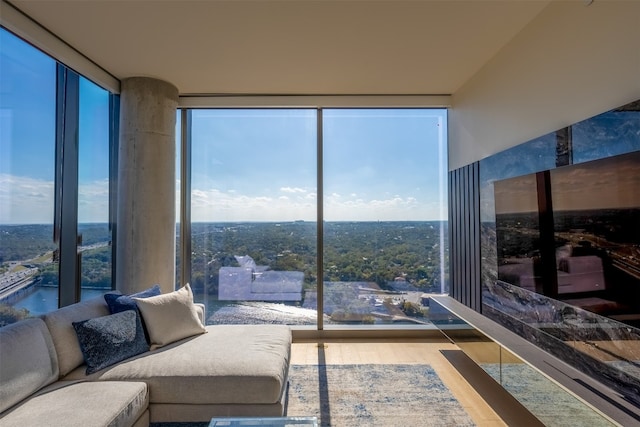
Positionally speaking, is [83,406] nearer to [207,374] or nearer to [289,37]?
[207,374]

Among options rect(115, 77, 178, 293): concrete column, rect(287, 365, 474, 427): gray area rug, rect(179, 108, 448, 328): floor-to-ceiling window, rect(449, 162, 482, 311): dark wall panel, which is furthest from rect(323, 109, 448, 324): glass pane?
rect(115, 77, 178, 293): concrete column

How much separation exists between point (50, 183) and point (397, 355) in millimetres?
3445

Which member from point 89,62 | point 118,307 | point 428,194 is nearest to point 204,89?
point 89,62

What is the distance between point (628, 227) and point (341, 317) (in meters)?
2.88

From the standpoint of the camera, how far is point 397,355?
328cm

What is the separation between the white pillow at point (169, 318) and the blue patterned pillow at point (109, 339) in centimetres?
9

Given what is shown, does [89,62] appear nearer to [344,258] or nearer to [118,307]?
[118,307]

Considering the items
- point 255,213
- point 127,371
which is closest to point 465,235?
point 255,213

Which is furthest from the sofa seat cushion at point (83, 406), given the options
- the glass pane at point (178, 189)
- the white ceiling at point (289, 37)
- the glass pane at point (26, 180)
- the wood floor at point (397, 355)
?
the white ceiling at point (289, 37)

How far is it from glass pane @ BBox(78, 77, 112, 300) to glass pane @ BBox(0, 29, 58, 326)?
0.99 feet

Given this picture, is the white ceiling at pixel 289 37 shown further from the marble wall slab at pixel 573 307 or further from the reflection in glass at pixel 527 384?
the reflection in glass at pixel 527 384

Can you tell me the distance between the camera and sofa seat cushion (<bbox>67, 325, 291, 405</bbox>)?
199 cm

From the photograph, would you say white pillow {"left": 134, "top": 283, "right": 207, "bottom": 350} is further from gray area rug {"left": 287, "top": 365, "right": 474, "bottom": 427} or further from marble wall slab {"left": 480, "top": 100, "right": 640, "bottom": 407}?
marble wall slab {"left": 480, "top": 100, "right": 640, "bottom": 407}

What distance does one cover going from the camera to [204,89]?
3.56 meters
